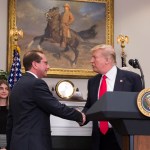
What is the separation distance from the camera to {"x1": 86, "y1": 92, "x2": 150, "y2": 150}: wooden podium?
1982 millimetres

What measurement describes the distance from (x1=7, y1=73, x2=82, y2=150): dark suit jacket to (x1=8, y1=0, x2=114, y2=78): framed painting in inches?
140

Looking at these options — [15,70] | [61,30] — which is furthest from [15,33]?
[61,30]

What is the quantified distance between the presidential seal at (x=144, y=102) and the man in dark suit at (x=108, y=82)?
1.40m

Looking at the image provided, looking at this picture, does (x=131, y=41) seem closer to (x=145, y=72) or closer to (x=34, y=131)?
(x=145, y=72)

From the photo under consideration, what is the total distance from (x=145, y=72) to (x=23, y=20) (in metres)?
2.41

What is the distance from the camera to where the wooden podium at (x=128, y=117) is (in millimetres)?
1982

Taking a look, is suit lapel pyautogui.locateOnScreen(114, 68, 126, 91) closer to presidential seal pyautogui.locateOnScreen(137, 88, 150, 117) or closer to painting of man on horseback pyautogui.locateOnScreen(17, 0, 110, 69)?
presidential seal pyautogui.locateOnScreen(137, 88, 150, 117)

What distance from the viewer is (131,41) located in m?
7.44

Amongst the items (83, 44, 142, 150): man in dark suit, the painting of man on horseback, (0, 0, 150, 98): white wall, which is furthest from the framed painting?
(83, 44, 142, 150): man in dark suit

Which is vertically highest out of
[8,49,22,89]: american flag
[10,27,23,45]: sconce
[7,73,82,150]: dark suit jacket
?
[10,27,23,45]: sconce

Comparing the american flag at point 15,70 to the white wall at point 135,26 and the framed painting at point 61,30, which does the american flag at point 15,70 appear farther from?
the white wall at point 135,26

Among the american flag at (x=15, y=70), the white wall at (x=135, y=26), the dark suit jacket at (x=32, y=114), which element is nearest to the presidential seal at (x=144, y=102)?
the dark suit jacket at (x=32, y=114)

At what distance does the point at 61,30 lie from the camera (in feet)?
23.6

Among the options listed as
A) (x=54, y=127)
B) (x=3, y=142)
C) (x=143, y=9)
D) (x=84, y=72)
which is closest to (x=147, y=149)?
(x=3, y=142)
